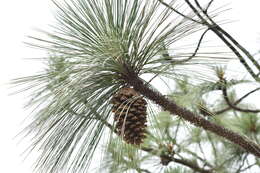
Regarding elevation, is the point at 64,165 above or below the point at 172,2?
below

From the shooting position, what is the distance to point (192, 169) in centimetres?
174

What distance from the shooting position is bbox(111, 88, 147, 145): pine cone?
3.34 ft

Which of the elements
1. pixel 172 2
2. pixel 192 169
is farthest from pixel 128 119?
pixel 192 169

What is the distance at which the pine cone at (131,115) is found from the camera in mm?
1020

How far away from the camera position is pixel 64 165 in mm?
1039

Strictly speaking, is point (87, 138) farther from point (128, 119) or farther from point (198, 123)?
point (198, 123)

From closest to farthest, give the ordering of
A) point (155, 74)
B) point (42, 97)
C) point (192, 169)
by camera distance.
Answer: point (42, 97)
point (155, 74)
point (192, 169)

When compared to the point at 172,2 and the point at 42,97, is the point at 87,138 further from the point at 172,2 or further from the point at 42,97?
the point at 172,2

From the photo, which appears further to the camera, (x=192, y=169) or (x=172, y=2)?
(x=192, y=169)

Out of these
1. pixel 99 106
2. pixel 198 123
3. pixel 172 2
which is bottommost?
pixel 198 123

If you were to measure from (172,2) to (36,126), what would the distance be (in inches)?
12.7

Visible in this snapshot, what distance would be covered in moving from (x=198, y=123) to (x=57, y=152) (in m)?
0.27

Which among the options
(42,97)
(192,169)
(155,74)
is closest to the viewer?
(42,97)

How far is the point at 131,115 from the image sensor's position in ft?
3.34
